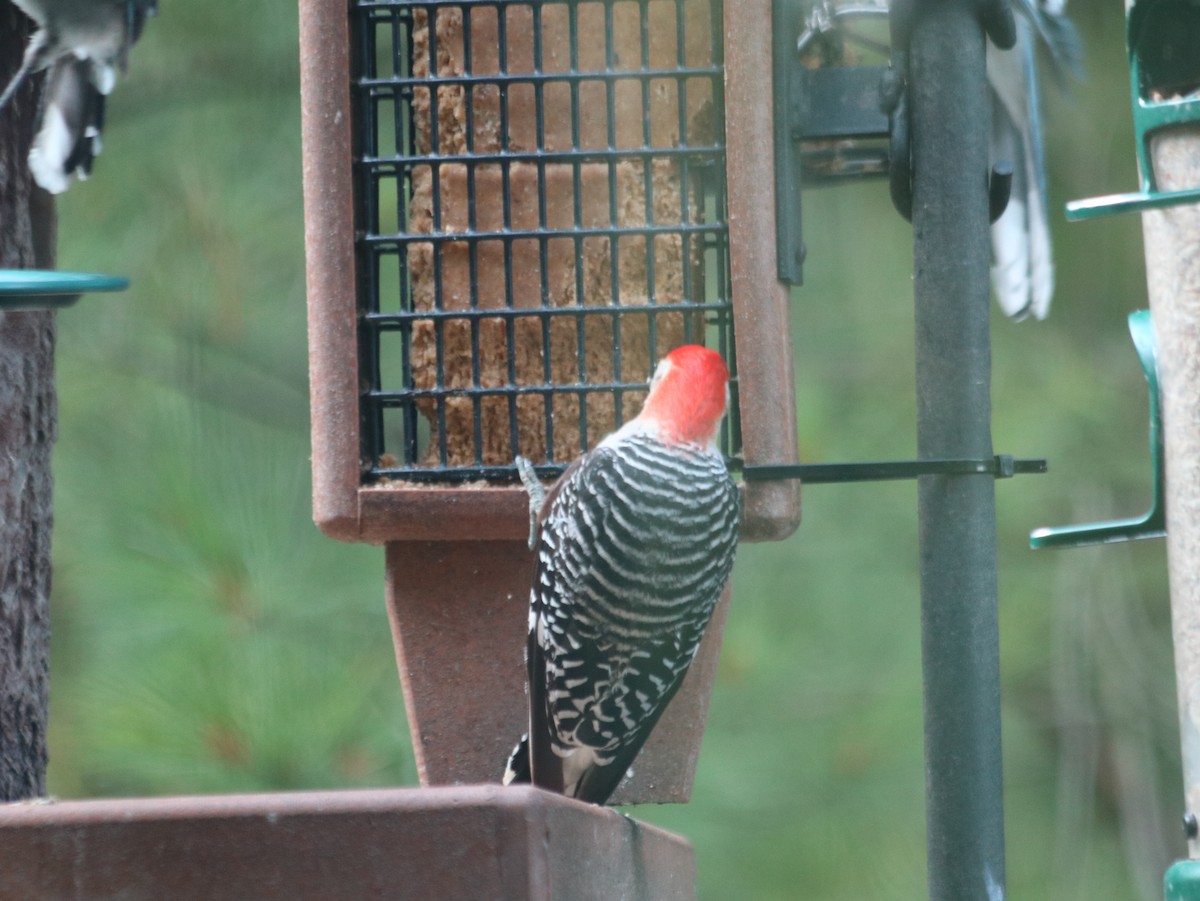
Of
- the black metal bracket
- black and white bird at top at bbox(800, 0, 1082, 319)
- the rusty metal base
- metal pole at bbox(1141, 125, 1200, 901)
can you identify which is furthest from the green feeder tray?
black and white bird at top at bbox(800, 0, 1082, 319)

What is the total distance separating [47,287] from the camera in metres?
0.98

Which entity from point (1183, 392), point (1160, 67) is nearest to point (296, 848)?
point (1183, 392)

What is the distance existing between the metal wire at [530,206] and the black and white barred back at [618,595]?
3.4 inches

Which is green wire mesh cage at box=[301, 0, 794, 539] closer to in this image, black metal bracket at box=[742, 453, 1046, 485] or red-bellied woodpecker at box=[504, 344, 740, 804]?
red-bellied woodpecker at box=[504, 344, 740, 804]

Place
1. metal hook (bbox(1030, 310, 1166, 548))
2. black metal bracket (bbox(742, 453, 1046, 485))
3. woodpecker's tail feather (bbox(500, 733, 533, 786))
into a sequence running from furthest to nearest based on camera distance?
woodpecker's tail feather (bbox(500, 733, 533, 786)) < metal hook (bbox(1030, 310, 1166, 548)) < black metal bracket (bbox(742, 453, 1046, 485))

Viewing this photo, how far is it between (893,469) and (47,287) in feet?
2.11

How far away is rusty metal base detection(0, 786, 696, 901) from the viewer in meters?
1.06

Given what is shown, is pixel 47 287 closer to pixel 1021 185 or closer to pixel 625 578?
pixel 625 578

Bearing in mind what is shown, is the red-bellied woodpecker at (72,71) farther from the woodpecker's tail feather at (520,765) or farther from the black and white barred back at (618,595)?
the woodpecker's tail feather at (520,765)

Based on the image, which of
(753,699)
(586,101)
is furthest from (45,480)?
(753,699)

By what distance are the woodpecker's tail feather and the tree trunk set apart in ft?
1.52

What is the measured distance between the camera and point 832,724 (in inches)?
112

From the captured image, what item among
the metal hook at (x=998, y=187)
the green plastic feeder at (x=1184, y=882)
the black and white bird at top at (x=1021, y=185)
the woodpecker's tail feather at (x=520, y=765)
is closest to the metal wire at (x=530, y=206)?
the woodpecker's tail feather at (x=520, y=765)

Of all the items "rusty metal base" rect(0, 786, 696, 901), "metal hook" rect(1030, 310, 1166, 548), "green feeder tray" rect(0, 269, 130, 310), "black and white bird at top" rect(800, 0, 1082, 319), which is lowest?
"rusty metal base" rect(0, 786, 696, 901)
